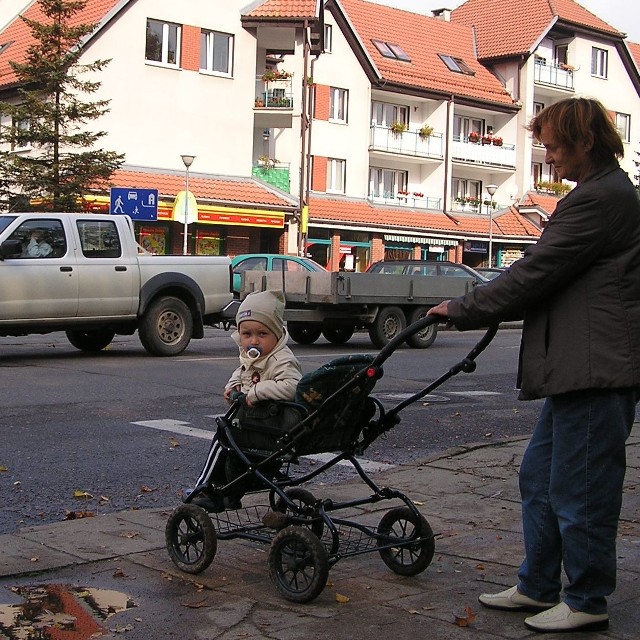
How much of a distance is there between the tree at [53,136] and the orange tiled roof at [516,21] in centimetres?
2679

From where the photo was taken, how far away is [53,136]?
103ft

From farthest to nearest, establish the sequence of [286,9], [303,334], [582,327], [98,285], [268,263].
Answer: [286,9], [268,263], [303,334], [98,285], [582,327]

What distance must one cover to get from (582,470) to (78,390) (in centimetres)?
867

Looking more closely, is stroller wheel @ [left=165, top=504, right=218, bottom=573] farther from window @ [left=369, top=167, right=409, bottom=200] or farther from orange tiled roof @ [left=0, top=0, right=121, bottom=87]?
window @ [left=369, top=167, right=409, bottom=200]

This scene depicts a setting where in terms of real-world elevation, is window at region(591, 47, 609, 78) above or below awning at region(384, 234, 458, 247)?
above

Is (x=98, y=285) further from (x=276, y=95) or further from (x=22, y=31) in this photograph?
(x=22, y=31)

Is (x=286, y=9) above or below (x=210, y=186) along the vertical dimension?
above

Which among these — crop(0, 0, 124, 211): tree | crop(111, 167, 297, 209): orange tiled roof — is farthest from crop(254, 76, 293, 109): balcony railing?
crop(0, 0, 124, 211): tree

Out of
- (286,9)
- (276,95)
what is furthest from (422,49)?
(286,9)

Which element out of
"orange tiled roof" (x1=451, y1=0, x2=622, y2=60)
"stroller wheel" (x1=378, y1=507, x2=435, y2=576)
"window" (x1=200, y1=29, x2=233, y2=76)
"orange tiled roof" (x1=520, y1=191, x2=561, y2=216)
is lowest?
"stroller wheel" (x1=378, y1=507, x2=435, y2=576)

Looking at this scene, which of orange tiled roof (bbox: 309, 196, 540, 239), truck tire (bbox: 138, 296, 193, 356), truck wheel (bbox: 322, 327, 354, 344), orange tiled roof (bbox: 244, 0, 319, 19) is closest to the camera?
truck tire (bbox: 138, 296, 193, 356)

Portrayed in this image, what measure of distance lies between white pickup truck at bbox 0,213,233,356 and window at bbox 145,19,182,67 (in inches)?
891

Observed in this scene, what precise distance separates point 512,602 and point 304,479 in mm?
1125

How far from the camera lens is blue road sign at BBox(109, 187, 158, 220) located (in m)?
27.0
